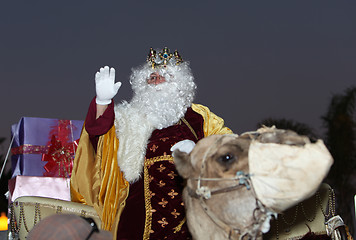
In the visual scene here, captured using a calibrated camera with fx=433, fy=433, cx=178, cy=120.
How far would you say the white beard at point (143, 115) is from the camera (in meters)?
3.74

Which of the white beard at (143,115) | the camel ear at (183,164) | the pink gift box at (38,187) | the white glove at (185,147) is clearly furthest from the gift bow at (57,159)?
the camel ear at (183,164)

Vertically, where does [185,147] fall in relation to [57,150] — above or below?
above

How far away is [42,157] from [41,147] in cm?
11

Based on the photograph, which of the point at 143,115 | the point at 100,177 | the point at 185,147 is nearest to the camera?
the point at 185,147

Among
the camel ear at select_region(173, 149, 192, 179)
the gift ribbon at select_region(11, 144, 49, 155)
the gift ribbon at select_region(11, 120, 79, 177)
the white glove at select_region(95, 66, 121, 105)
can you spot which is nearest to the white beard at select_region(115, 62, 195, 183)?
the white glove at select_region(95, 66, 121, 105)

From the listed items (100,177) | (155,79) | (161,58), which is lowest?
(100,177)

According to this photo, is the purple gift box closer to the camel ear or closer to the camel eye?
the camel ear

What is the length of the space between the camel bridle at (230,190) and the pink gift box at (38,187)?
2892 millimetres

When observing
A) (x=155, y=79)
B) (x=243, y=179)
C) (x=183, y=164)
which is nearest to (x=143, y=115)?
(x=155, y=79)

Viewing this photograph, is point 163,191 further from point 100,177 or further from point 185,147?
point 185,147

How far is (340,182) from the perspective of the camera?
11.6 metres

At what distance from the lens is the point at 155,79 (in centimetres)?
450

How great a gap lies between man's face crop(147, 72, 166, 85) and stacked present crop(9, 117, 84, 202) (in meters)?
1.14

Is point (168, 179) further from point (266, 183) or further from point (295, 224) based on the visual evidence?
point (266, 183)
